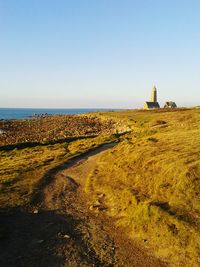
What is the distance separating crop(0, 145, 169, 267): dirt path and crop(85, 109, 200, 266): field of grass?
0.86m

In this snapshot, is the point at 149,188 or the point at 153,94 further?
the point at 153,94

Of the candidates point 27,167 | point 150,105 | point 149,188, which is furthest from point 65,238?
Result: point 150,105

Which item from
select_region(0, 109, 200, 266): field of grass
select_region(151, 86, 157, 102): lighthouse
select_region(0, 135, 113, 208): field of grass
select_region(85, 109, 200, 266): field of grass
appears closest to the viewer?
select_region(85, 109, 200, 266): field of grass

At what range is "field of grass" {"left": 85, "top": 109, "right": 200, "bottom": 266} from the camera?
15.2 m

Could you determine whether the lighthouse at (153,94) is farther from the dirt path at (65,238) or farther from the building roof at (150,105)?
the dirt path at (65,238)

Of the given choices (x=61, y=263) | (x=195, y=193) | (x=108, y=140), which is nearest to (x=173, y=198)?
(x=195, y=193)

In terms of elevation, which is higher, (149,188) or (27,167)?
(149,188)

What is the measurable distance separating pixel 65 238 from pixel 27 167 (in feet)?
52.1

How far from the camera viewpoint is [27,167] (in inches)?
1231

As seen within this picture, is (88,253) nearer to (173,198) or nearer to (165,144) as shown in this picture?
(173,198)

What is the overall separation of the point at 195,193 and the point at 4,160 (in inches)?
928

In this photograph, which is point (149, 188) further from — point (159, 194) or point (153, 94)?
point (153, 94)

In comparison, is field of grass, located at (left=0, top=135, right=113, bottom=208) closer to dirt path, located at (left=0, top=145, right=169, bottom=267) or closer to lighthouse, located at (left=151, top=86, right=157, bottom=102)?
dirt path, located at (left=0, top=145, right=169, bottom=267)

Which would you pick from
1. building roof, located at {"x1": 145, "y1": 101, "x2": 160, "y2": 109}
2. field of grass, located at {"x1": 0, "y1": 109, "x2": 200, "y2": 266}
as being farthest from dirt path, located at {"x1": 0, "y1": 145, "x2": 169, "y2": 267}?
building roof, located at {"x1": 145, "y1": 101, "x2": 160, "y2": 109}
